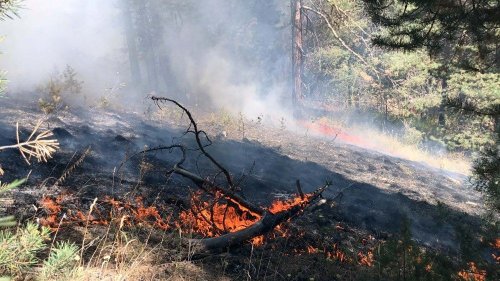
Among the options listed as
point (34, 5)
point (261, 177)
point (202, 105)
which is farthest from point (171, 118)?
point (34, 5)

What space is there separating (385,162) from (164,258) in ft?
32.9

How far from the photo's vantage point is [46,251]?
319 cm

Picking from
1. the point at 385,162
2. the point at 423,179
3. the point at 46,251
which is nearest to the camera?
the point at 46,251

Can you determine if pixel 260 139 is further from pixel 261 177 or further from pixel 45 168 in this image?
pixel 45 168

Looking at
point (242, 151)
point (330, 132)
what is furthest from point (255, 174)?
point (330, 132)

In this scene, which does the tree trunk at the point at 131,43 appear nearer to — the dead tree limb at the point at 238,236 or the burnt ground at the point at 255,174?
the burnt ground at the point at 255,174

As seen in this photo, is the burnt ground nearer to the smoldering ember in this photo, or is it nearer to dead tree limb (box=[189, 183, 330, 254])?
the smoldering ember

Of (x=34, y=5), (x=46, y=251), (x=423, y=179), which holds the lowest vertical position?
(x=423, y=179)

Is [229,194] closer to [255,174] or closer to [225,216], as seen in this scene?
[225,216]

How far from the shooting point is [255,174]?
317 inches

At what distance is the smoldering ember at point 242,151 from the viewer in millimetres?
3453

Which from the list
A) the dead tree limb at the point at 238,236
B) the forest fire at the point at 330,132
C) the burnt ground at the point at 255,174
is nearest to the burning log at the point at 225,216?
the dead tree limb at the point at 238,236

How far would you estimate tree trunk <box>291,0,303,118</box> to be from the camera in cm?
1662

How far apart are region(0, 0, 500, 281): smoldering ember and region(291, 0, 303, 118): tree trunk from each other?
10 cm
